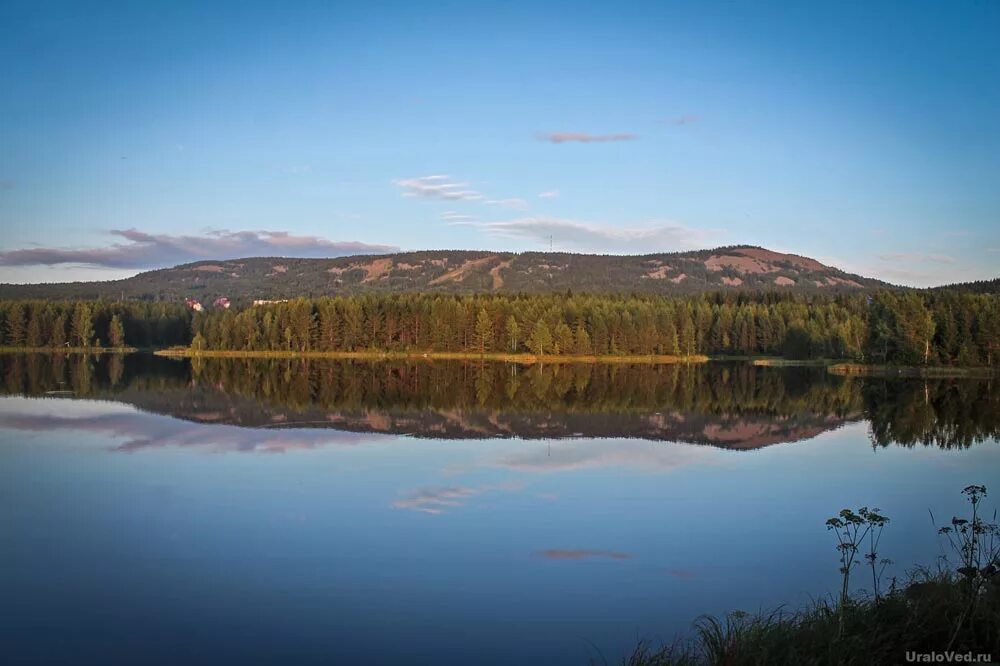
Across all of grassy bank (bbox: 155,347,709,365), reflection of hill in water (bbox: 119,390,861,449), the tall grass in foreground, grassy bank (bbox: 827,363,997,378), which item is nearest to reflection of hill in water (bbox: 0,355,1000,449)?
reflection of hill in water (bbox: 119,390,861,449)

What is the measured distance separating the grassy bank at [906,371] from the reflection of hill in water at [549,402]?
29.6 ft

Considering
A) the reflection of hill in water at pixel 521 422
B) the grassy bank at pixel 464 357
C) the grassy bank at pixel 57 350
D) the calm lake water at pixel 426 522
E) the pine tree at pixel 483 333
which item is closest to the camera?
the calm lake water at pixel 426 522

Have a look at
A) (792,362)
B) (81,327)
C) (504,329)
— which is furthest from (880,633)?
(81,327)

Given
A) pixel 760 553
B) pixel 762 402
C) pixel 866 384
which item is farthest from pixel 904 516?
pixel 866 384

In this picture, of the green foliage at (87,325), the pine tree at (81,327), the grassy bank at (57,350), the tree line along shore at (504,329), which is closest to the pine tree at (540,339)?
the tree line along shore at (504,329)

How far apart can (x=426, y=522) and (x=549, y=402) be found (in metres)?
29.8

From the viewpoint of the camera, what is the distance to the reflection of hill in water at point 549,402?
119 ft

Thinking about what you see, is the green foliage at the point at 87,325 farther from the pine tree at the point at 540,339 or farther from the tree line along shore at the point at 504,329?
the pine tree at the point at 540,339

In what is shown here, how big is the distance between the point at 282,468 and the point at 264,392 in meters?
28.5

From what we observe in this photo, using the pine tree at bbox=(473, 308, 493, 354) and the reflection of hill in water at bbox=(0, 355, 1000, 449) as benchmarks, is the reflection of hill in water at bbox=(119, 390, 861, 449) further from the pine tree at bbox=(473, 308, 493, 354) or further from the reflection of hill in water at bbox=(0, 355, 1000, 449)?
the pine tree at bbox=(473, 308, 493, 354)

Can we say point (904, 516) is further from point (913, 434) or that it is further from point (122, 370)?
point (122, 370)

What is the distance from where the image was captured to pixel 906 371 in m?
83.1

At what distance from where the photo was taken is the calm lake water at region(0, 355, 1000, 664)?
1214cm

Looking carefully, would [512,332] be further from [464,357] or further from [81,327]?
[81,327]
